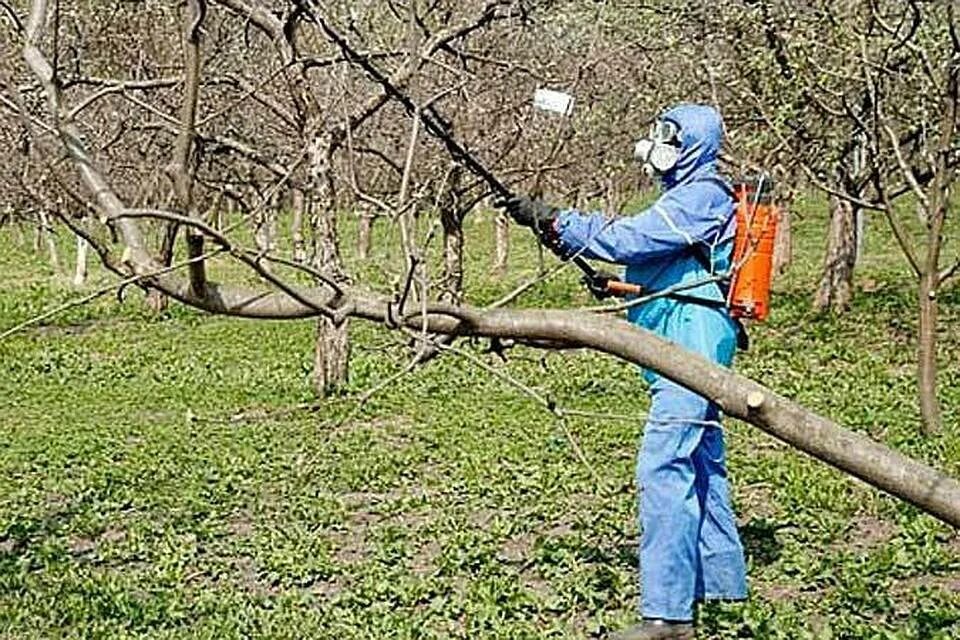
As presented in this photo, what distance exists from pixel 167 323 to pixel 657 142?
18766 mm

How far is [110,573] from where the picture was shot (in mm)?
7887

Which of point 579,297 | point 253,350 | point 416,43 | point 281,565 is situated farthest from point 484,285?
point 416,43

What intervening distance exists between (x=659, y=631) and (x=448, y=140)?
2.87 metres

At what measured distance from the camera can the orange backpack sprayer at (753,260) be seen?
5.76 metres

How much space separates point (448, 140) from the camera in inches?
149

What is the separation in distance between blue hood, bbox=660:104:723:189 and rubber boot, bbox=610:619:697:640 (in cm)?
173

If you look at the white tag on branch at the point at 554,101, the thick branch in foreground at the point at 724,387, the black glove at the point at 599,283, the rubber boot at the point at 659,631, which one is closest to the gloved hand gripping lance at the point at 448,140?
the black glove at the point at 599,283

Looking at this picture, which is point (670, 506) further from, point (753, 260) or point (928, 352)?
point (928, 352)

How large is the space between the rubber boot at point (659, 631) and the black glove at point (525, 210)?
64.4 inches

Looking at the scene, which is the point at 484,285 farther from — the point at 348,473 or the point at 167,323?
the point at 348,473

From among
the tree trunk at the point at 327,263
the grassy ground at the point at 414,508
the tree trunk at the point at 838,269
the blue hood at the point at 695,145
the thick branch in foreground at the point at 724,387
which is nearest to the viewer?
the thick branch in foreground at the point at 724,387

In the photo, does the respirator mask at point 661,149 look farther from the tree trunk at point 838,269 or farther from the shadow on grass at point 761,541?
the tree trunk at point 838,269

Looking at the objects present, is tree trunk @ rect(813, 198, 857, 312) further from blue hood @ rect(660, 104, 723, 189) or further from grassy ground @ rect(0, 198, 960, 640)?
blue hood @ rect(660, 104, 723, 189)

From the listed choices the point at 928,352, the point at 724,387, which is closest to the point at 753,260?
the point at 724,387
